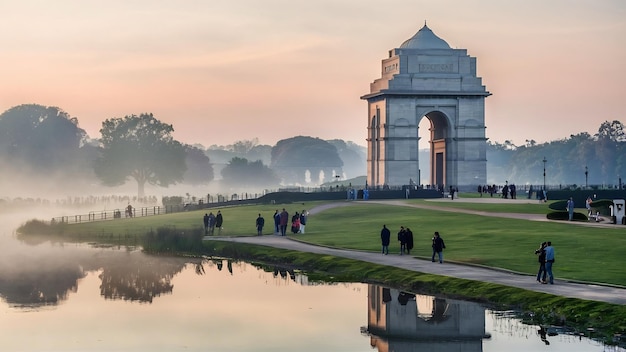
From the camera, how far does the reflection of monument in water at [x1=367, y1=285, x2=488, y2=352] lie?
32688 mm

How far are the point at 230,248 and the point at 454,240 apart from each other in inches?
522

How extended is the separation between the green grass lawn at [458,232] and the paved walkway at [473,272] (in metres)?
1.11

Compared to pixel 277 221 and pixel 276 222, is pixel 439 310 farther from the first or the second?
pixel 276 222

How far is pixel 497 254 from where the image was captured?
50406 mm

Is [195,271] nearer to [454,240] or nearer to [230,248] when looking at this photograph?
[230,248]

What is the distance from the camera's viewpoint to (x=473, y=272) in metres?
44.9

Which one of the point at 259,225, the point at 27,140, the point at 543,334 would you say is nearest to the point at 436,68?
the point at 259,225

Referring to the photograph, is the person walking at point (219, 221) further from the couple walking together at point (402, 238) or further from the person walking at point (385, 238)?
the couple walking together at point (402, 238)

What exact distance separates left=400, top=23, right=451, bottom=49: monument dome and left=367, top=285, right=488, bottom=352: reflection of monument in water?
243 feet

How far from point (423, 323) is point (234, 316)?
7.12m

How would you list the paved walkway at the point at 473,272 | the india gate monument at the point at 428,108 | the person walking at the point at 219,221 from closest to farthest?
the paved walkway at the point at 473,272, the person walking at the point at 219,221, the india gate monument at the point at 428,108

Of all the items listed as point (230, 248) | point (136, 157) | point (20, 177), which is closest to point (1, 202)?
point (136, 157)

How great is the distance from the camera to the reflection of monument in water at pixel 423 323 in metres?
32.7

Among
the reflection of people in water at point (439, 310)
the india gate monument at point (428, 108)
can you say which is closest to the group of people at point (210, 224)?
the reflection of people in water at point (439, 310)
